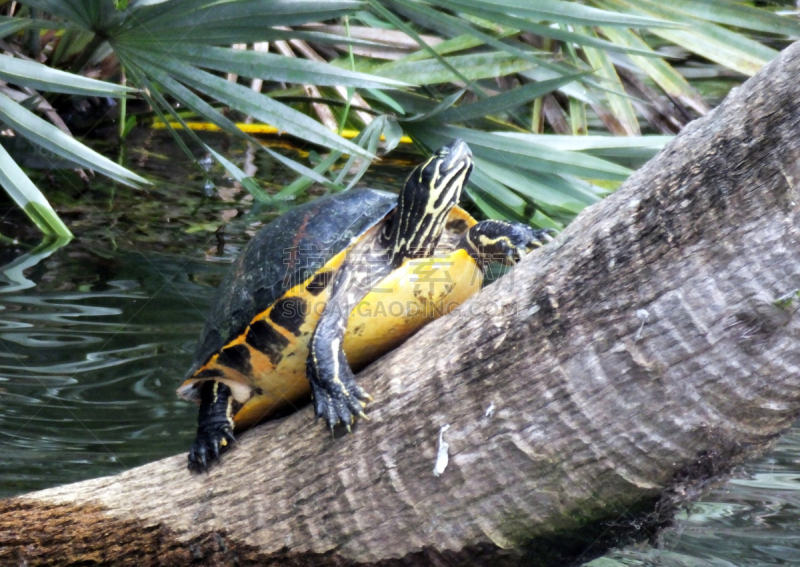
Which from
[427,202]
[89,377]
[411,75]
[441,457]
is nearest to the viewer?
[441,457]

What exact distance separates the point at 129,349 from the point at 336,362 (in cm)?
211

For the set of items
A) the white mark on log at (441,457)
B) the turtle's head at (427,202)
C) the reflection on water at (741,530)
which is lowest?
the reflection on water at (741,530)

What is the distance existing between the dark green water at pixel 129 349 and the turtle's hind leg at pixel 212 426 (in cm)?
117

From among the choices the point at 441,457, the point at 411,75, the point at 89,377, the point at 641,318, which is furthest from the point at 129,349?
the point at 641,318

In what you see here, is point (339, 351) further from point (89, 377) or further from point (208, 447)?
point (89, 377)

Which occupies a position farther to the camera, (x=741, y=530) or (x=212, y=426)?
(x=741, y=530)

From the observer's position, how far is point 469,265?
2.43 m

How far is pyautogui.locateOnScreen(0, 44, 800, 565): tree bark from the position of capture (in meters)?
1.29

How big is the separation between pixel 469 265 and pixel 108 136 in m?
3.47

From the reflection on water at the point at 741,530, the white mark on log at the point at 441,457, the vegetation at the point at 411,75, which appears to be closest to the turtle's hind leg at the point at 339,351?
the white mark on log at the point at 441,457

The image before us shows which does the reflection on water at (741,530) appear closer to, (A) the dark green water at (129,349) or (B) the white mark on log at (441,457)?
(A) the dark green water at (129,349)

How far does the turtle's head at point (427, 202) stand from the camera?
Result: 2.62 metres

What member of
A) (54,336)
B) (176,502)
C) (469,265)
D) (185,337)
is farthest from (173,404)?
(469,265)

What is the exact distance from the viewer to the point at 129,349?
375 centimetres
